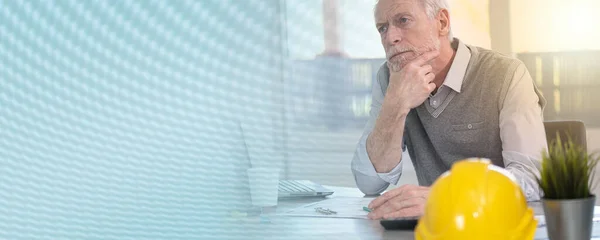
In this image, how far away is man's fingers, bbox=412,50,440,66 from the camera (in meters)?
1.69

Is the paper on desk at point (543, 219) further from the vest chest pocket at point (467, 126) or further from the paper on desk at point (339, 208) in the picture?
the vest chest pocket at point (467, 126)

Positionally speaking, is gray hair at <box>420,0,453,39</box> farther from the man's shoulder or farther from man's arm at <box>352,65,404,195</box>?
man's arm at <box>352,65,404,195</box>

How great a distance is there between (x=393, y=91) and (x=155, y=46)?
37.8 inches

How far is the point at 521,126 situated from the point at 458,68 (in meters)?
0.23

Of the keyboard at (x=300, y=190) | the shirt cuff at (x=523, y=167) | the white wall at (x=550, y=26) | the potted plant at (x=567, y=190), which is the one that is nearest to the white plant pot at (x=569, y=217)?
the potted plant at (x=567, y=190)

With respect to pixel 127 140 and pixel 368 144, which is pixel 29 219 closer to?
pixel 127 140

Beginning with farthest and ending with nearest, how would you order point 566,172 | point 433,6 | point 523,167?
point 433,6 < point 523,167 < point 566,172

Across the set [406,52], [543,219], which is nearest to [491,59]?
[406,52]

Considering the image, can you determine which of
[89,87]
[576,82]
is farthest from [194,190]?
[576,82]

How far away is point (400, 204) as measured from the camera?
119 cm

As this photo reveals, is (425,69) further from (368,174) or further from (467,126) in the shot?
(368,174)

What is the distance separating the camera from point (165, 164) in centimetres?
76
